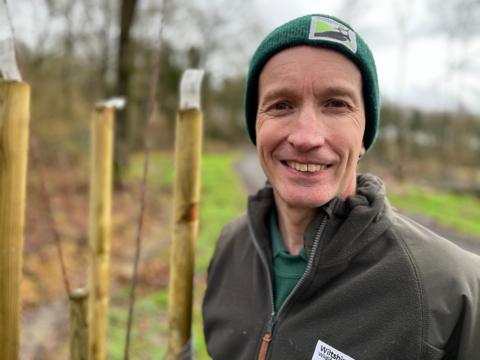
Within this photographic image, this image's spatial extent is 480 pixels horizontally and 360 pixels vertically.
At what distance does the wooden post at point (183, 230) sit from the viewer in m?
1.55

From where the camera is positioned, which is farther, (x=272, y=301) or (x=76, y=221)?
(x=76, y=221)

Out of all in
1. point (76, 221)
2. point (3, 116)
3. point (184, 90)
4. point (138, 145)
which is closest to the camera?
point (3, 116)

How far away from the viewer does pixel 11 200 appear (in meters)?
1.28

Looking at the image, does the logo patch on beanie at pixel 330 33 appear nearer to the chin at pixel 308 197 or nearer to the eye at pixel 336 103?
the eye at pixel 336 103

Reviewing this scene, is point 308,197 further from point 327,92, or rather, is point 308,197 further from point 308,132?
point 327,92

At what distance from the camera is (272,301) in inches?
56.4

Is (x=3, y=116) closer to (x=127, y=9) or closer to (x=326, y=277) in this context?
(x=326, y=277)

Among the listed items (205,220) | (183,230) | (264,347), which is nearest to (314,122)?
(183,230)

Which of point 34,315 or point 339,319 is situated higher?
point 339,319

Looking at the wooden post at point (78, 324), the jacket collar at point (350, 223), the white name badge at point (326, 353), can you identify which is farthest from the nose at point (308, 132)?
the wooden post at point (78, 324)

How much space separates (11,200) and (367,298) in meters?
1.25

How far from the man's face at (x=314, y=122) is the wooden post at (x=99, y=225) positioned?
80 cm

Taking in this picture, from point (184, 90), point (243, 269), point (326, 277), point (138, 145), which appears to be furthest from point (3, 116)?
point (138, 145)

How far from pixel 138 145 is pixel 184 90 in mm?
23442
